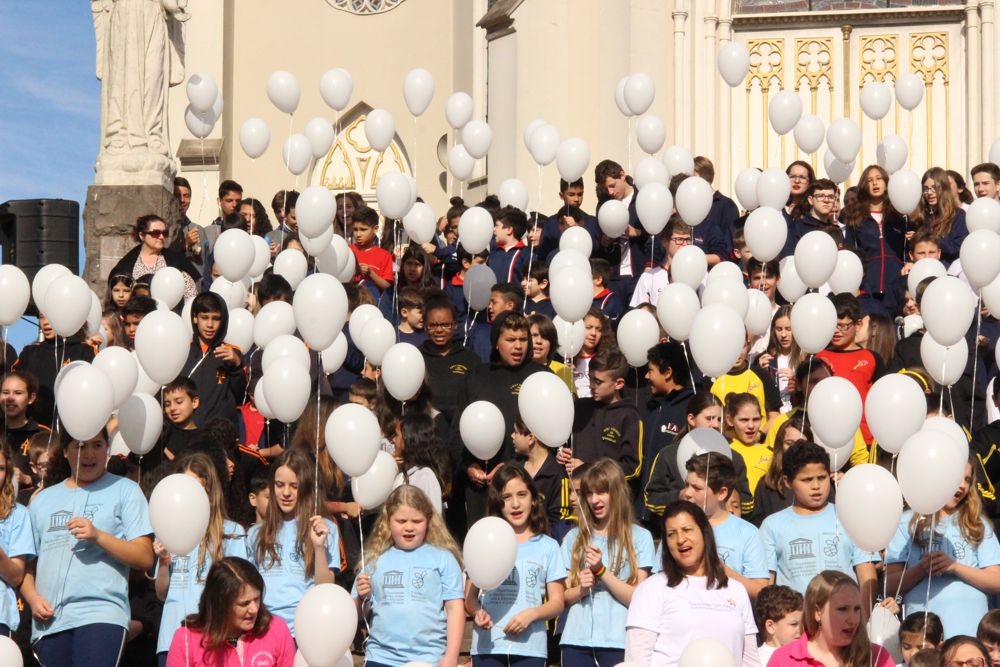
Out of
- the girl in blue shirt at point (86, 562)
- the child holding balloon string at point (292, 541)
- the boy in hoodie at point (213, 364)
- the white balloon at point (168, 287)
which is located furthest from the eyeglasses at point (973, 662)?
the white balloon at point (168, 287)

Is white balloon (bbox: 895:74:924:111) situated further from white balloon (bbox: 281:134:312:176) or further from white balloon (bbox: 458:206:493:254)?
white balloon (bbox: 281:134:312:176)

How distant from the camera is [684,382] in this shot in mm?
9625

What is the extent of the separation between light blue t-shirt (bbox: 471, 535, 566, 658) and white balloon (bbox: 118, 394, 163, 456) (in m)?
2.01

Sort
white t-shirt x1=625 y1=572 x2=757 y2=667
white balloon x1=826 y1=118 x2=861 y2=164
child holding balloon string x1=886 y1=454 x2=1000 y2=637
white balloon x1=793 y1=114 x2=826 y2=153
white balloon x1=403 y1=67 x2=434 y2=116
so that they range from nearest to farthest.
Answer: white t-shirt x1=625 y1=572 x2=757 y2=667
child holding balloon string x1=886 y1=454 x2=1000 y2=637
white balloon x1=826 y1=118 x2=861 y2=164
white balloon x1=793 y1=114 x2=826 y2=153
white balloon x1=403 y1=67 x2=434 y2=116

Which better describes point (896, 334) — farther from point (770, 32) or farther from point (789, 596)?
point (770, 32)

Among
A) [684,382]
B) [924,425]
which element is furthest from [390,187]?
[924,425]

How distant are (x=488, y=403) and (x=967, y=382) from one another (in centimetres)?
289

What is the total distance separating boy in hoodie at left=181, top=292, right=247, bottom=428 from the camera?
33.1 ft

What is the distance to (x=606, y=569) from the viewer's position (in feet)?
25.7

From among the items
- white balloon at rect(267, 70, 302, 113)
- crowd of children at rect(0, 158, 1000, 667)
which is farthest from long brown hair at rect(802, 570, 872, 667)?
white balloon at rect(267, 70, 302, 113)

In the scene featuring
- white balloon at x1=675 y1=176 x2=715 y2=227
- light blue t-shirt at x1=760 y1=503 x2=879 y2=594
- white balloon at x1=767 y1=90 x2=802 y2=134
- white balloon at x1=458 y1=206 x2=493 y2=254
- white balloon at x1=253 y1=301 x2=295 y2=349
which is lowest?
light blue t-shirt at x1=760 y1=503 x2=879 y2=594

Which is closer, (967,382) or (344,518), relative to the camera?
(344,518)

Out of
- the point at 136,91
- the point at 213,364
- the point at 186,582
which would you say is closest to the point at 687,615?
the point at 186,582

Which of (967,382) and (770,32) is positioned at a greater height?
(770,32)
